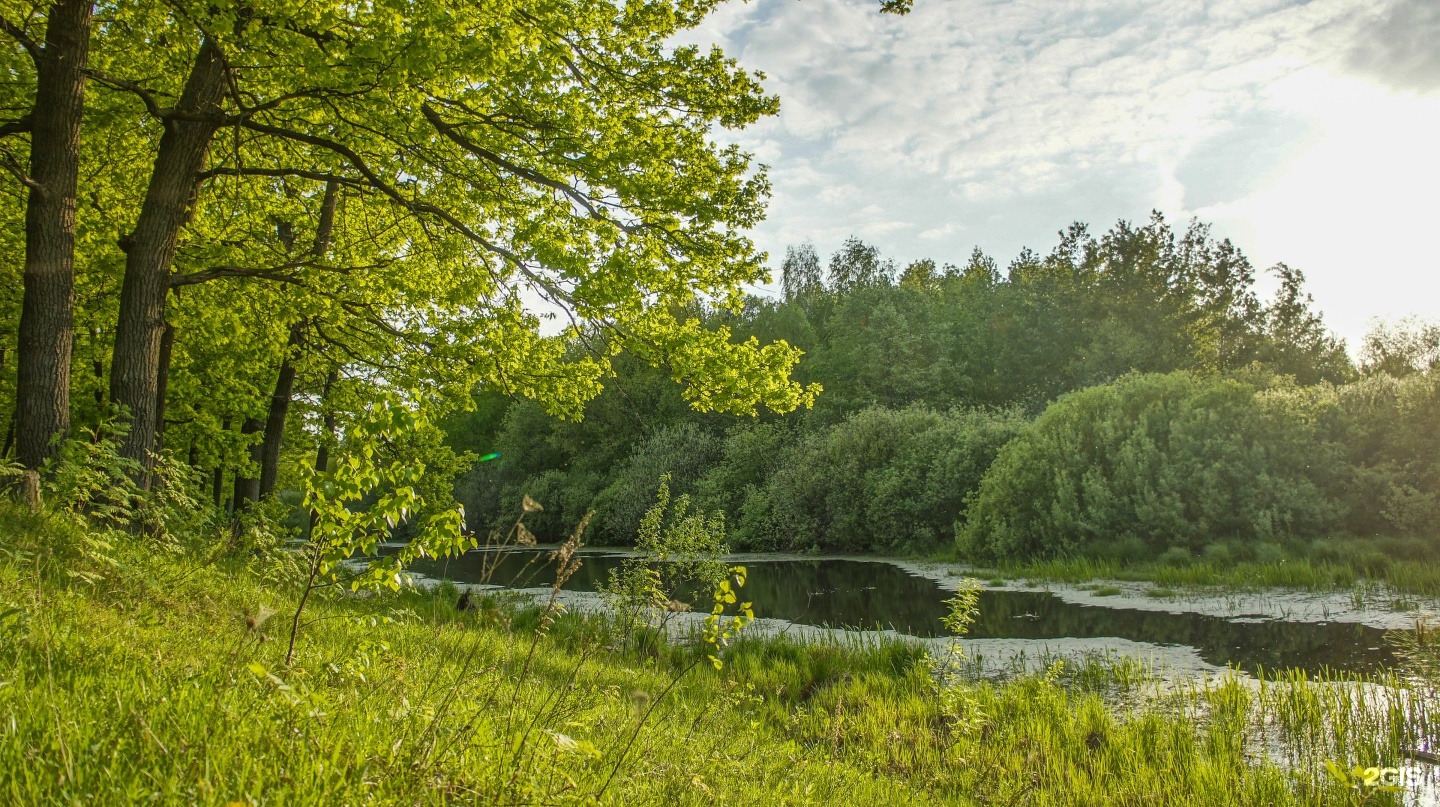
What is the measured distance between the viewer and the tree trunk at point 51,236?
8117 millimetres

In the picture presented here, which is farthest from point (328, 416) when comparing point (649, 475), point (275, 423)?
point (649, 475)

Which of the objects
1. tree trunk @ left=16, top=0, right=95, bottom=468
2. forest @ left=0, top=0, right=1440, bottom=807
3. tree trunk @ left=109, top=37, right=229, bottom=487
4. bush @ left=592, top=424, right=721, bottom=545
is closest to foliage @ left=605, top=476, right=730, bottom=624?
forest @ left=0, top=0, right=1440, bottom=807

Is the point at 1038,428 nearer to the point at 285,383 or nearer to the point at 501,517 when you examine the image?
the point at 501,517

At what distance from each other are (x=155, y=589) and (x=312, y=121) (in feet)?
21.5

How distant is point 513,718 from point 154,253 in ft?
26.6

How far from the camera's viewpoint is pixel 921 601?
54.6 feet

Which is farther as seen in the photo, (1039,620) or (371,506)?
(1039,620)

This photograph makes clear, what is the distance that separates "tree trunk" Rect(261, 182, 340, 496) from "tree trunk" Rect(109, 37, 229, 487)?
12.5ft

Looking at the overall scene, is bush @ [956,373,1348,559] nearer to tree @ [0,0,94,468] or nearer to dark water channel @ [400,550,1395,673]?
dark water channel @ [400,550,1395,673]

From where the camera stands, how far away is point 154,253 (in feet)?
30.2

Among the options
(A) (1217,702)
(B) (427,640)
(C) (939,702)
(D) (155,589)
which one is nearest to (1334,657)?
(A) (1217,702)

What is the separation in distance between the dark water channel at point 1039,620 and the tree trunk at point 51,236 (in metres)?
4.45

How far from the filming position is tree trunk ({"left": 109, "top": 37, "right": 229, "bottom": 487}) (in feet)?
29.7

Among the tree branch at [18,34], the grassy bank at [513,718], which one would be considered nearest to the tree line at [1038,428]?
the grassy bank at [513,718]
